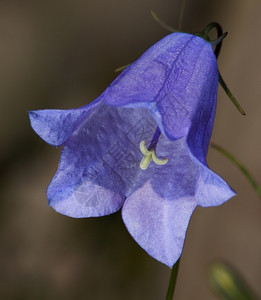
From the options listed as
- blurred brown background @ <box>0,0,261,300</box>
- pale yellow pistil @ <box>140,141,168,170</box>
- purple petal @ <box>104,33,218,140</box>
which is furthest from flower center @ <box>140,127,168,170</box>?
blurred brown background @ <box>0,0,261,300</box>

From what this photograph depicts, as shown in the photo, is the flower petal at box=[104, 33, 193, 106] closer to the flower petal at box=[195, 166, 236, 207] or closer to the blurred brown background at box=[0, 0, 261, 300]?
the flower petal at box=[195, 166, 236, 207]

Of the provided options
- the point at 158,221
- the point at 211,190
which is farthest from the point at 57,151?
the point at 211,190

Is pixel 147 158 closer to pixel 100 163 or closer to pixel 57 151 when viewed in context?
pixel 100 163

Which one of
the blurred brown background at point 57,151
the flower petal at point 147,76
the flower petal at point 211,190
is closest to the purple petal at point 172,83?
the flower petal at point 147,76

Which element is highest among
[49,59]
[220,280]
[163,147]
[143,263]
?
[163,147]

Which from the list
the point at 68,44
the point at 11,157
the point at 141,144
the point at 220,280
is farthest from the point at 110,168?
the point at 68,44

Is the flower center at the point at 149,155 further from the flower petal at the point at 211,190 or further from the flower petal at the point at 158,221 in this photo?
the flower petal at the point at 211,190

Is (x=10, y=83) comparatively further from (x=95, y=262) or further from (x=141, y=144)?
(x=141, y=144)
